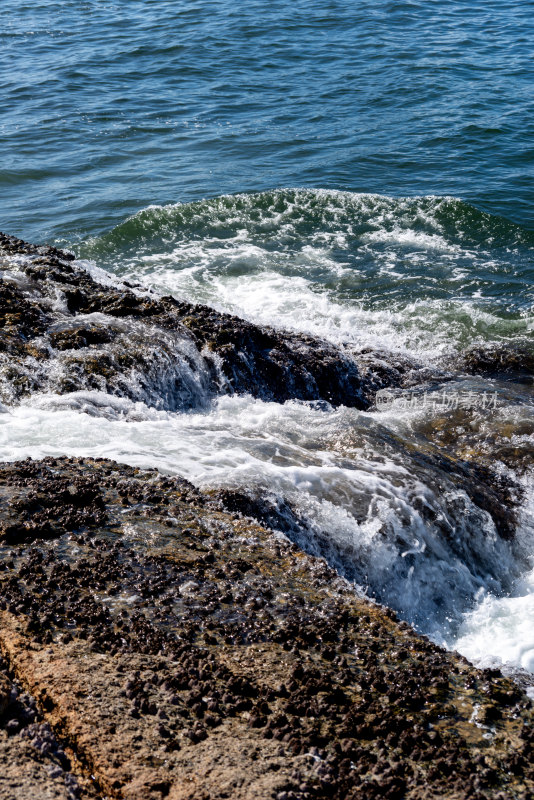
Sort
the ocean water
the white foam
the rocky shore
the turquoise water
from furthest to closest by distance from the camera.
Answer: the turquoise water, the ocean water, the white foam, the rocky shore

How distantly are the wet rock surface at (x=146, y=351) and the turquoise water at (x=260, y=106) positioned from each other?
8760 millimetres

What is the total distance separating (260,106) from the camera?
2898 cm

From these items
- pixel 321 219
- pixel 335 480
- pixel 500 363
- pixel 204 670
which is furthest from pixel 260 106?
pixel 204 670

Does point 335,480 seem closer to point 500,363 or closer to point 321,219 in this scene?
point 500,363

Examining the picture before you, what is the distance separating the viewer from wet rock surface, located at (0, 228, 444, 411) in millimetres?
10805

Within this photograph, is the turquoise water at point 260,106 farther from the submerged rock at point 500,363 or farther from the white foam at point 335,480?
the white foam at point 335,480

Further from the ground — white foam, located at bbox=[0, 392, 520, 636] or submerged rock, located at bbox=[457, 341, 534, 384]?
white foam, located at bbox=[0, 392, 520, 636]

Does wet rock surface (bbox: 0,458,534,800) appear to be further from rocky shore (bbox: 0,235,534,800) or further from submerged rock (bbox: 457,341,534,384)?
submerged rock (bbox: 457,341,534,384)

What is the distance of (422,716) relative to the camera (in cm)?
540

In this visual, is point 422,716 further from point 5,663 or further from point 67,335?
point 67,335

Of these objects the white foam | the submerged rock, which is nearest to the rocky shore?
the white foam

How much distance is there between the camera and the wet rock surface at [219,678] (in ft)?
15.6

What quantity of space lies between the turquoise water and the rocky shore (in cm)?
1528

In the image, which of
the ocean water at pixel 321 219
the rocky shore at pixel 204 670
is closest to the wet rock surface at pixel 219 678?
the rocky shore at pixel 204 670
